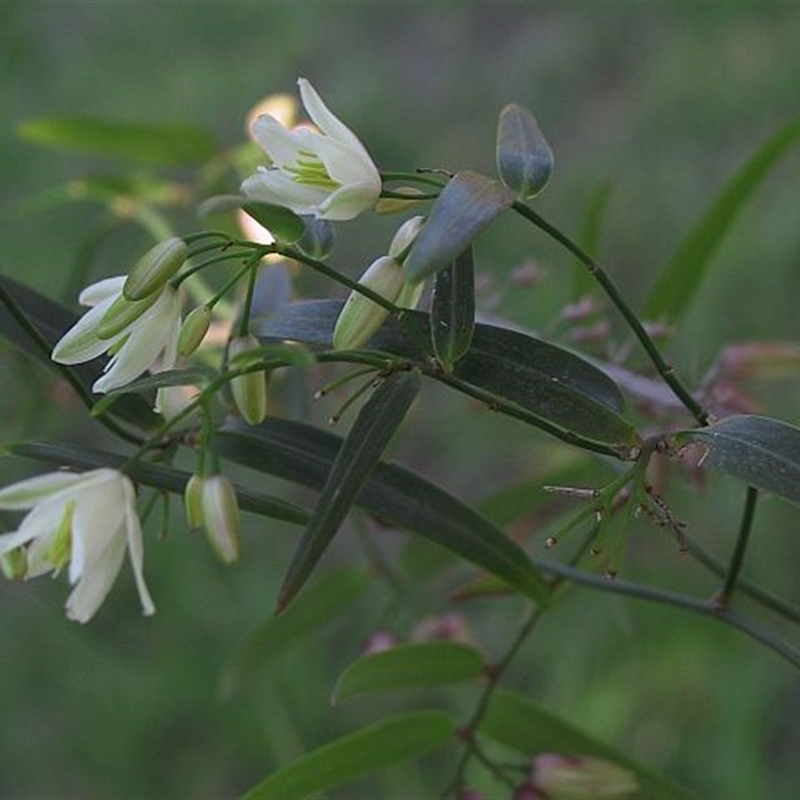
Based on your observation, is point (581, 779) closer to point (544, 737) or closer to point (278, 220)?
point (544, 737)

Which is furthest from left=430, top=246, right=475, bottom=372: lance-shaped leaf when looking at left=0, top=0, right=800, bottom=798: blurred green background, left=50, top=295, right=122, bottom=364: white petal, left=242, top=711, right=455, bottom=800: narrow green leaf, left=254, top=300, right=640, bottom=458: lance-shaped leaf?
left=0, top=0, right=800, bottom=798: blurred green background

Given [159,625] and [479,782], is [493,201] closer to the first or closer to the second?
[479,782]

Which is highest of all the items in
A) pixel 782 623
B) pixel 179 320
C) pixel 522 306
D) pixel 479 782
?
pixel 179 320

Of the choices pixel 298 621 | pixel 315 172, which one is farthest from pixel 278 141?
pixel 298 621

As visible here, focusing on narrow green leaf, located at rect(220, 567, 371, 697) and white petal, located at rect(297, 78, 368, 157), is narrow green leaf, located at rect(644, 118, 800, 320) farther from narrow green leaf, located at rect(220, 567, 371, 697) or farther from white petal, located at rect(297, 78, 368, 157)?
white petal, located at rect(297, 78, 368, 157)

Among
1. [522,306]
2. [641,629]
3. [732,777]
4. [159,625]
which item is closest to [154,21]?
[522,306]

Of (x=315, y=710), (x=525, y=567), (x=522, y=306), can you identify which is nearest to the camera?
(x=525, y=567)
